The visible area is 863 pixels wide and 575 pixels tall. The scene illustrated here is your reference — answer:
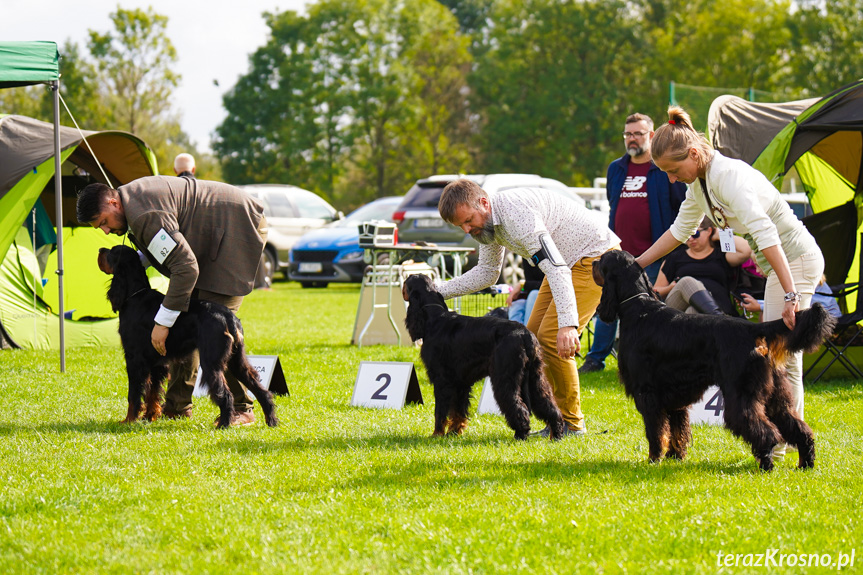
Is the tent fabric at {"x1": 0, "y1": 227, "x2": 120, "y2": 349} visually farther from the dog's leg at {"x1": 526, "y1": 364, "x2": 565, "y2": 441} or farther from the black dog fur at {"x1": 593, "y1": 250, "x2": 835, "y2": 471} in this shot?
the black dog fur at {"x1": 593, "y1": 250, "x2": 835, "y2": 471}

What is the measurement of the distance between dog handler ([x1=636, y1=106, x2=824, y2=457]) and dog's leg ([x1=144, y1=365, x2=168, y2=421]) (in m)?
2.98

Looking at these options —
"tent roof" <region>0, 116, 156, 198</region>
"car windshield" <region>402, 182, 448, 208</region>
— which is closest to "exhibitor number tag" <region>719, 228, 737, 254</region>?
"tent roof" <region>0, 116, 156, 198</region>

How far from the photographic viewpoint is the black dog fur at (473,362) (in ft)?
13.9

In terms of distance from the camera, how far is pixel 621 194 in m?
6.66

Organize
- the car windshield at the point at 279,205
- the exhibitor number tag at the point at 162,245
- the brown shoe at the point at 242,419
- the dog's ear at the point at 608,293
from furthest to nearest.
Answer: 1. the car windshield at the point at 279,205
2. the brown shoe at the point at 242,419
3. the exhibitor number tag at the point at 162,245
4. the dog's ear at the point at 608,293

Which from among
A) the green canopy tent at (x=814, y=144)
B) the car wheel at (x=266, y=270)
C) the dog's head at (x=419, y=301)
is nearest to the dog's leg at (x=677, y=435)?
the dog's head at (x=419, y=301)

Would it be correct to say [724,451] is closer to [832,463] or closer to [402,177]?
[832,463]

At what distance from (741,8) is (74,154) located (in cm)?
2882

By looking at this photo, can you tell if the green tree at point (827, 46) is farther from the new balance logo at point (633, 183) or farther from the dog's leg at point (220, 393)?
the dog's leg at point (220, 393)

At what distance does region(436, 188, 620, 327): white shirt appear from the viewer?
401cm

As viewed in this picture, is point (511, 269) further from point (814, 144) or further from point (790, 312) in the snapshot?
point (790, 312)

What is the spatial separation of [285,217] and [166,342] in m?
12.8

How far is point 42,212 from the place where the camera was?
358 inches

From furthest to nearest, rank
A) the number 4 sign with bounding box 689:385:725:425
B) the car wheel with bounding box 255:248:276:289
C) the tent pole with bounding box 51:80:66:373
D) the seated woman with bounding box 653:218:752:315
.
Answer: the car wheel with bounding box 255:248:276:289 < the tent pole with bounding box 51:80:66:373 < the seated woman with bounding box 653:218:752:315 < the number 4 sign with bounding box 689:385:725:425
